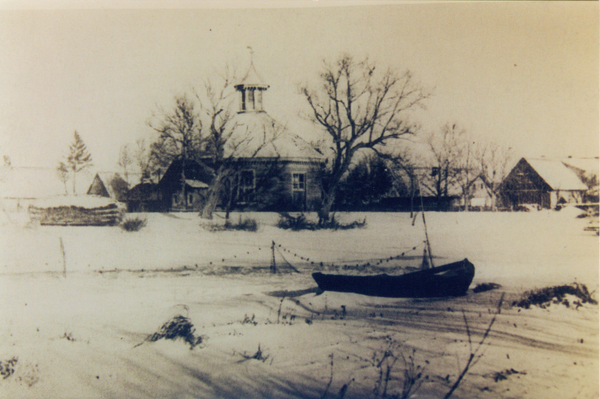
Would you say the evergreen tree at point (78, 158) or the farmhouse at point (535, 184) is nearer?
the evergreen tree at point (78, 158)

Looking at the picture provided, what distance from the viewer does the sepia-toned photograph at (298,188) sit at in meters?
2.88

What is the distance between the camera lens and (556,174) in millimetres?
3170

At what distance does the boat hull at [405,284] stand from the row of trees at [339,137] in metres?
0.61

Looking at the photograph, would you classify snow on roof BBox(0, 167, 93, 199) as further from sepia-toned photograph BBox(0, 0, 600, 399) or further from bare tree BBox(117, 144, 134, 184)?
bare tree BBox(117, 144, 134, 184)

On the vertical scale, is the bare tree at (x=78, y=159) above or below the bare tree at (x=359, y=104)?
below

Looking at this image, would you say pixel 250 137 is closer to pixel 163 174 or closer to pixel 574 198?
pixel 163 174

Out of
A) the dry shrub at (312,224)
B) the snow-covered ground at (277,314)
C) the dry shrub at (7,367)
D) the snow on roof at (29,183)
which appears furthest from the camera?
the dry shrub at (312,224)

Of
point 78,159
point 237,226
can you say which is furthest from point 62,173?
point 237,226

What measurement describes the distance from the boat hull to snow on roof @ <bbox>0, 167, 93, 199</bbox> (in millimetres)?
2471

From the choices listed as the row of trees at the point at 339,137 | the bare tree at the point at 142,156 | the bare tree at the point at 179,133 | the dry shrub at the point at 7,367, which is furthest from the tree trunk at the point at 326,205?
the dry shrub at the point at 7,367

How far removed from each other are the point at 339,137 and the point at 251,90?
91 centimetres

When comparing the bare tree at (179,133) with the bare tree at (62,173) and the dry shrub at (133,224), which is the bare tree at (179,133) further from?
the bare tree at (62,173)

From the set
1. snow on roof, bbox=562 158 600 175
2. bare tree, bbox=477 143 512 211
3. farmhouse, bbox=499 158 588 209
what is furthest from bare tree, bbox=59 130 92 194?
snow on roof, bbox=562 158 600 175

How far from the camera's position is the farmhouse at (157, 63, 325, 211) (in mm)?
3047
